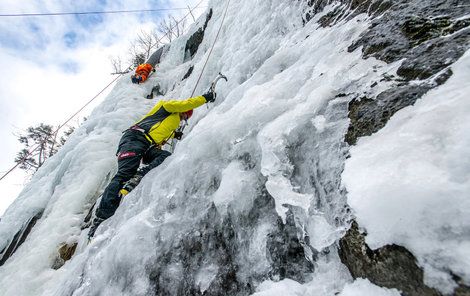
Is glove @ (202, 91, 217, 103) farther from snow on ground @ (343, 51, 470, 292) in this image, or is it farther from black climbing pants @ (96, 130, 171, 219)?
snow on ground @ (343, 51, 470, 292)

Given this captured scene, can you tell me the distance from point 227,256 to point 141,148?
2357 millimetres

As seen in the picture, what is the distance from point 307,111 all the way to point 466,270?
4.65 feet

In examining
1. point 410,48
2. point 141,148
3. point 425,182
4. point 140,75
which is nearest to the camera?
point 425,182

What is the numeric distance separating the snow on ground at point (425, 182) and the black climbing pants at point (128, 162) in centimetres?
291

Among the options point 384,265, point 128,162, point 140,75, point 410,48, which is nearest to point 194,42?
point 140,75

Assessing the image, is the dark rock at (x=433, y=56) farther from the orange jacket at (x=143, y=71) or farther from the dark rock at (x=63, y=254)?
the orange jacket at (x=143, y=71)

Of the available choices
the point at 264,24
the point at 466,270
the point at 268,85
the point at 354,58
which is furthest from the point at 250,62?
the point at 466,270

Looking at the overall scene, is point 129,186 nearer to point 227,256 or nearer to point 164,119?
point 164,119

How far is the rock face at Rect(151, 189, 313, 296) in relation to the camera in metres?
1.87

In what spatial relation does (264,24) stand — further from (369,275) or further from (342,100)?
(369,275)

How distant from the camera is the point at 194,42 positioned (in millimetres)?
9898

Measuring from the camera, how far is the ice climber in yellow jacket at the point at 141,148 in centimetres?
379

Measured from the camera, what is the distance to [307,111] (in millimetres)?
2254

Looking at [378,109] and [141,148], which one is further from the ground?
[378,109]
